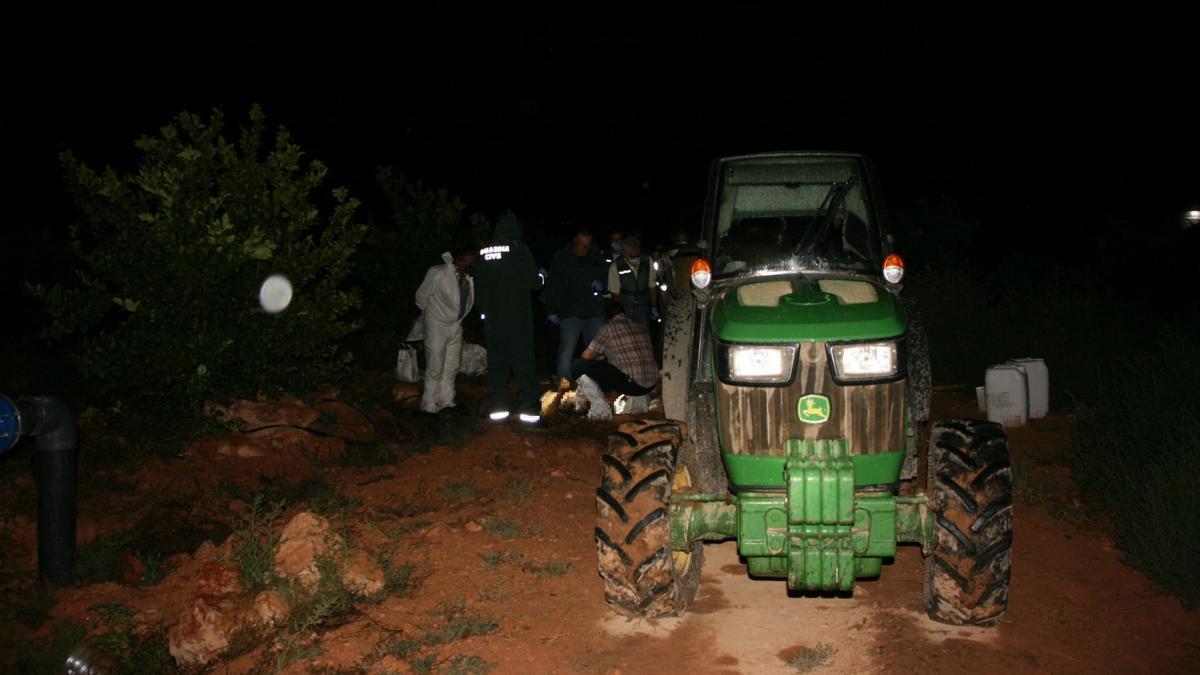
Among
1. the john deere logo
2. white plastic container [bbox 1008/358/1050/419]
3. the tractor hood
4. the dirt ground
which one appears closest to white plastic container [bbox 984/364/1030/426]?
white plastic container [bbox 1008/358/1050/419]

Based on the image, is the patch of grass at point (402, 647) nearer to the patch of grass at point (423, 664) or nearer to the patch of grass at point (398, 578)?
the patch of grass at point (423, 664)

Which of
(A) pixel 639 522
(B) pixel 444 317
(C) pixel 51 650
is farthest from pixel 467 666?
(B) pixel 444 317

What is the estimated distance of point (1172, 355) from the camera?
27.8 feet

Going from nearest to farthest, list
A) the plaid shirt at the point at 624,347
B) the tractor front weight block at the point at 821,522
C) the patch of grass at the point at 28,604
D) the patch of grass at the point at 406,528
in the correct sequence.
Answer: the tractor front weight block at the point at 821,522
the patch of grass at the point at 28,604
the patch of grass at the point at 406,528
the plaid shirt at the point at 624,347

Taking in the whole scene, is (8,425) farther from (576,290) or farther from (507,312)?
(576,290)

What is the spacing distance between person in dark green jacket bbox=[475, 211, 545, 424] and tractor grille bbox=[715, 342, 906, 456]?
517cm

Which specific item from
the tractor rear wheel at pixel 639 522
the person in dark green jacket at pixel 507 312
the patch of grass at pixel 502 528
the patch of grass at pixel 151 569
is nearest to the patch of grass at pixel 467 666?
the tractor rear wheel at pixel 639 522

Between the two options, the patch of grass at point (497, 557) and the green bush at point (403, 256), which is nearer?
the patch of grass at point (497, 557)

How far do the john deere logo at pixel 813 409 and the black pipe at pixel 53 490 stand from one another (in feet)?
15.3

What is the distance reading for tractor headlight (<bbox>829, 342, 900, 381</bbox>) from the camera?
4945 mm

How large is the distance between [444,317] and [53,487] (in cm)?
456

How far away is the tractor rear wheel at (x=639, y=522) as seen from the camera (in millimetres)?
5074

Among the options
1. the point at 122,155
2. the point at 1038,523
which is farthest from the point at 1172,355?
the point at 122,155

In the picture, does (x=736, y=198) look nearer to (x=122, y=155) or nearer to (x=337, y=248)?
(x=337, y=248)
